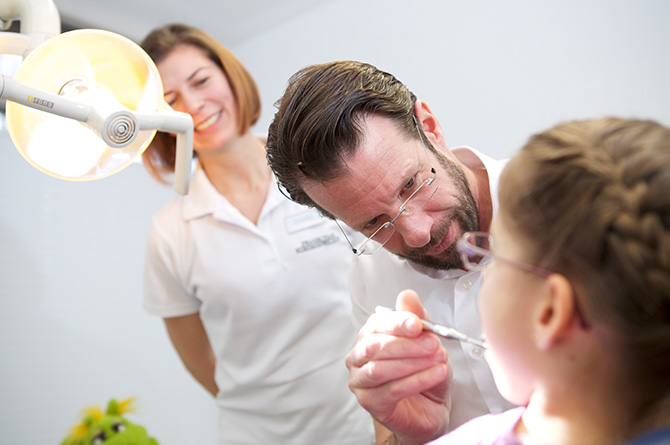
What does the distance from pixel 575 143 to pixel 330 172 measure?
61cm

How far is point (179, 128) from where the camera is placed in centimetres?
101

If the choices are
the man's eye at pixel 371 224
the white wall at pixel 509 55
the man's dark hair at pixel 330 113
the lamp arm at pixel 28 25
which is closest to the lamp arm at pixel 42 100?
the lamp arm at pixel 28 25

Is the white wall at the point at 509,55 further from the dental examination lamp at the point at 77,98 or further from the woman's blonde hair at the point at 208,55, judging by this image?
the dental examination lamp at the point at 77,98

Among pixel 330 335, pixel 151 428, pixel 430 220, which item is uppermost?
pixel 430 220

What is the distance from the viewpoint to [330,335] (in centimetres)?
179

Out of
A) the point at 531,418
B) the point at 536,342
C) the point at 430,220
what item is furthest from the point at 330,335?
the point at 536,342

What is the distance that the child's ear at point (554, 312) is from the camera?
0.61m

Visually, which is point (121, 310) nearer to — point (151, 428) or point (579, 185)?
point (151, 428)

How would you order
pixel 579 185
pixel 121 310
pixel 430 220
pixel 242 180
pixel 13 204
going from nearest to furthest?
pixel 579 185 < pixel 430 220 < pixel 242 180 < pixel 13 204 < pixel 121 310

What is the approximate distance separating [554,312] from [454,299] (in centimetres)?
64

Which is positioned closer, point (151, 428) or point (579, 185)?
point (579, 185)

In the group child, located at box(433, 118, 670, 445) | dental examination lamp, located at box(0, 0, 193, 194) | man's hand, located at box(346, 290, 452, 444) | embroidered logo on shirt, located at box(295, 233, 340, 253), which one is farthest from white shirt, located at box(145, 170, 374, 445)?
child, located at box(433, 118, 670, 445)

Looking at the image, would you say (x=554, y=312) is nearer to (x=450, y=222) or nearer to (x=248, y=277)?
(x=450, y=222)

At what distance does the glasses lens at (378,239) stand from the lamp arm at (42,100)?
2.08 feet
